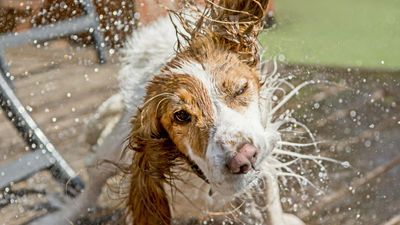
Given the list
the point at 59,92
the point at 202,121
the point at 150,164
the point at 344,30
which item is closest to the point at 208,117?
the point at 202,121

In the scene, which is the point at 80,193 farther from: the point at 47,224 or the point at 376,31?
the point at 376,31

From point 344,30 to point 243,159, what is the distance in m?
2.56

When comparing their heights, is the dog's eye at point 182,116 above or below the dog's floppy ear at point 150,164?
above

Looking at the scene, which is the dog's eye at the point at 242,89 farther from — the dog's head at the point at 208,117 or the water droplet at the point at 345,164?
the water droplet at the point at 345,164

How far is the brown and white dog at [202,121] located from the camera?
2615 millimetres

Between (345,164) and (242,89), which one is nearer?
(242,89)

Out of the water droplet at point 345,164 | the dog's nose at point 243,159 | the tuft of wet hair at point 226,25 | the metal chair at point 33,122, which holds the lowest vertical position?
the water droplet at point 345,164

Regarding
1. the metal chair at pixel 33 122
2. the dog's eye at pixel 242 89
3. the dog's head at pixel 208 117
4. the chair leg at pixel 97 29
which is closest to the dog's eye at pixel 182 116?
the dog's head at pixel 208 117

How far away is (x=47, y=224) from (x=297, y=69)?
152 centimetres

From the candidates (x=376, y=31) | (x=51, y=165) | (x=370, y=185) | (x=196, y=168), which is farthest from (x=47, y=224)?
(x=376, y=31)

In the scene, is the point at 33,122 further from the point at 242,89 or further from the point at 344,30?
the point at 344,30

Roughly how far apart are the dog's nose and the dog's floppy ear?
1.20ft

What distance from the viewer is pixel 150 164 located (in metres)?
2.89

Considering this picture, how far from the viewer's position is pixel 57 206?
11.9 ft
